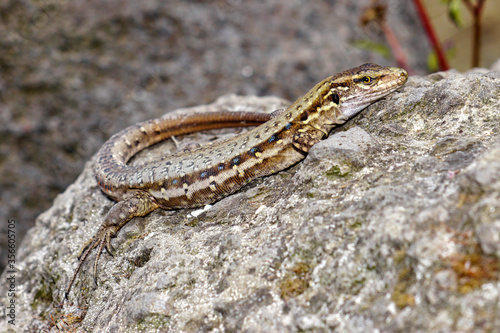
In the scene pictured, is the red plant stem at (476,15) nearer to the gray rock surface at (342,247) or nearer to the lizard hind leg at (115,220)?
the gray rock surface at (342,247)

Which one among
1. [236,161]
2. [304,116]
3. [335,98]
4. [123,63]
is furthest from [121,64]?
[335,98]

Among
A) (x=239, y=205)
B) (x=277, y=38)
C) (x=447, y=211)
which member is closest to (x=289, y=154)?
(x=239, y=205)

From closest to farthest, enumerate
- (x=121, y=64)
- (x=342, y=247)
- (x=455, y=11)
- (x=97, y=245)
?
(x=342, y=247), (x=97, y=245), (x=455, y=11), (x=121, y=64)

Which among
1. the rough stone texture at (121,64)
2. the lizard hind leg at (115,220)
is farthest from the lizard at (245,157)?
the rough stone texture at (121,64)

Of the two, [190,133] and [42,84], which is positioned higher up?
[42,84]

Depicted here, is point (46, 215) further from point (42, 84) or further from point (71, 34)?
point (71, 34)

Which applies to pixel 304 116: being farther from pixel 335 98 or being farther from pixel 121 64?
pixel 121 64

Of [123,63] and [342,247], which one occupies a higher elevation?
[123,63]
